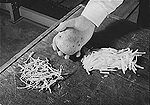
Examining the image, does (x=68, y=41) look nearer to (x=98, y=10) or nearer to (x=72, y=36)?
(x=72, y=36)

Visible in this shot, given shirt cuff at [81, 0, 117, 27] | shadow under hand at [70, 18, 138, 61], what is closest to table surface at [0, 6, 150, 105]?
shadow under hand at [70, 18, 138, 61]

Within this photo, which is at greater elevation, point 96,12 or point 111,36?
point 96,12

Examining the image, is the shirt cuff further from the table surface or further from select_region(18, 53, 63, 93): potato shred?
select_region(18, 53, 63, 93): potato shred

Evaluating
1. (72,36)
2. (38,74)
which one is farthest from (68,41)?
(38,74)

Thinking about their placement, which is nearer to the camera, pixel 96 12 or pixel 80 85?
pixel 80 85

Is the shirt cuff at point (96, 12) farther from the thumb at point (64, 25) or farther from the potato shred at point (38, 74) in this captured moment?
the potato shred at point (38, 74)

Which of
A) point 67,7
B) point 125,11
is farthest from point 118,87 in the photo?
point 125,11

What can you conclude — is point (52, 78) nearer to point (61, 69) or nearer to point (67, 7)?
point (61, 69)

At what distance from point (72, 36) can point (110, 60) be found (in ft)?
0.63

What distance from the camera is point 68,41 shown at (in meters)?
1.12

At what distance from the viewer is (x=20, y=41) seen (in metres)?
2.29

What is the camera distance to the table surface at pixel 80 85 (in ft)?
3.26

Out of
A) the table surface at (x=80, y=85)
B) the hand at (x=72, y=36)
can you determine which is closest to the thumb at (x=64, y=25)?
the hand at (x=72, y=36)

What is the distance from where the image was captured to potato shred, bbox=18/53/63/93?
105cm
